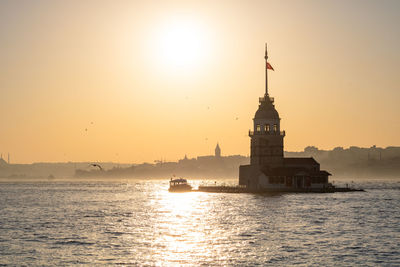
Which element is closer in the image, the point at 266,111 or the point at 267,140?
the point at 267,140

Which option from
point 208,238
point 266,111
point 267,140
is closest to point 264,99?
point 266,111

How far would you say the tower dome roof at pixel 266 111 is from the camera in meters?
131

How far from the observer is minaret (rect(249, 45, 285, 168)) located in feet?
425

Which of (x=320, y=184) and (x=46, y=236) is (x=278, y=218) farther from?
(x=320, y=184)

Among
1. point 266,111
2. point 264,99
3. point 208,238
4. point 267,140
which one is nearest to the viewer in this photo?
point 208,238

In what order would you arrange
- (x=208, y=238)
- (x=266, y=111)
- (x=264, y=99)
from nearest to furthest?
(x=208, y=238) → (x=266, y=111) → (x=264, y=99)

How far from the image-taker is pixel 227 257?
144 ft

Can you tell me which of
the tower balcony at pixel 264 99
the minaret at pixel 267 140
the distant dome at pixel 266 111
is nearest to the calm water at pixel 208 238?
the minaret at pixel 267 140

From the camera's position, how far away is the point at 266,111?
131500mm

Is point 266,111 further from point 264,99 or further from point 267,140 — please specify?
point 267,140

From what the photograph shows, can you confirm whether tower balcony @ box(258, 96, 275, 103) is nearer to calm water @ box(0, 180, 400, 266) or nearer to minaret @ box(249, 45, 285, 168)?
minaret @ box(249, 45, 285, 168)

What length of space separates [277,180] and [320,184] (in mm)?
11280

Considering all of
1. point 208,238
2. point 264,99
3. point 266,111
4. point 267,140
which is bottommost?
point 208,238

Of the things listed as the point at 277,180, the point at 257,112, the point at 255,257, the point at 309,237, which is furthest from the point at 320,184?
the point at 255,257
